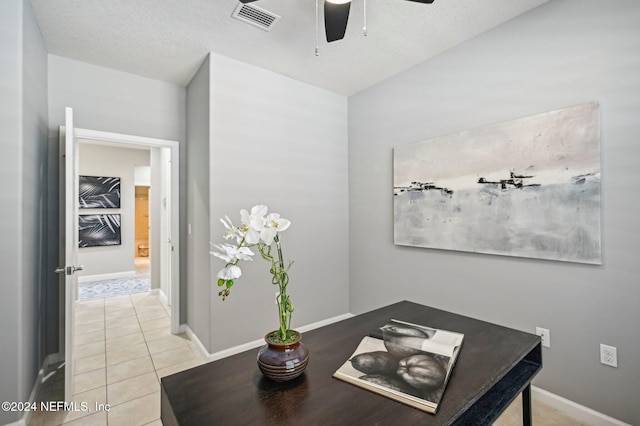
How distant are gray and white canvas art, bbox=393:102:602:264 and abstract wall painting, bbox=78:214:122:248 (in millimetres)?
5619

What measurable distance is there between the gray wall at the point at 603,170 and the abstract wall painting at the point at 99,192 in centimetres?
553

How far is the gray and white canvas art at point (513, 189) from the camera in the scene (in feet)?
6.07

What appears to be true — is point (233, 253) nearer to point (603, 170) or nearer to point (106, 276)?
point (603, 170)

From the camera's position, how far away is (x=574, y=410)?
6.22 ft

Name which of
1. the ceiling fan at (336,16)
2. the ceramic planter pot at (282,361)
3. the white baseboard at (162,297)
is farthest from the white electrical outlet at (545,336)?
the white baseboard at (162,297)

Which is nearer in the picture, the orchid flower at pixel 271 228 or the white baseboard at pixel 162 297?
the orchid flower at pixel 271 228

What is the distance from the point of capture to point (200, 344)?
9.39 feet

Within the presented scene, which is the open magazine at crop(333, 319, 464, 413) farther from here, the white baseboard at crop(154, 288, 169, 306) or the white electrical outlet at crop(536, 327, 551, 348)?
the white baseboard at crop(154, 288, 169, 306)

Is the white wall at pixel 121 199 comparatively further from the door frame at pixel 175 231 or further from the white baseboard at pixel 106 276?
the door frame at pixel 175 231

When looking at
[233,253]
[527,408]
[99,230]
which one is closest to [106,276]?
[99,230]

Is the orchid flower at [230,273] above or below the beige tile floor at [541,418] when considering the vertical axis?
above

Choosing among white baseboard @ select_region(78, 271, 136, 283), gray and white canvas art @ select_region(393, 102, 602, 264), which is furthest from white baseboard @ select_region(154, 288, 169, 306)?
gray and white canvas art @ select_region(393, 102, 602, 264)

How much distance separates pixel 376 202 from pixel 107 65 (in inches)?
114

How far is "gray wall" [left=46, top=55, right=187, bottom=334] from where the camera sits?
8.72 ft
